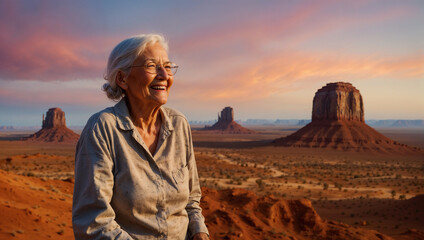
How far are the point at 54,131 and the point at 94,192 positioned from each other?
11079 cm

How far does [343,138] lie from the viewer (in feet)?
190

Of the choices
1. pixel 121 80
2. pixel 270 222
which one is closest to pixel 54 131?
pixel 270 222

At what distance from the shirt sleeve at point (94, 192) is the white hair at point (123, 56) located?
41 cm

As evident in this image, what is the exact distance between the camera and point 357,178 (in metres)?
24.2

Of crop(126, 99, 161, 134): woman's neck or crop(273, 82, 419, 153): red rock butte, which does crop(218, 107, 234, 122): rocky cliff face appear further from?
crop(126, 99, 161, 134): woman's neck

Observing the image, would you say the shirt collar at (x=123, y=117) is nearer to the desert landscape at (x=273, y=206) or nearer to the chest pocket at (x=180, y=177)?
the chest pocket at (x=180, y=177)

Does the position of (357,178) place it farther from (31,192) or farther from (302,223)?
(31,192)

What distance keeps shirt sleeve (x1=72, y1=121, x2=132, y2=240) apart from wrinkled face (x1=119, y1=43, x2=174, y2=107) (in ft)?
→ 1.22

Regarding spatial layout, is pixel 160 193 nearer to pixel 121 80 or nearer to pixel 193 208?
pixel 193 208

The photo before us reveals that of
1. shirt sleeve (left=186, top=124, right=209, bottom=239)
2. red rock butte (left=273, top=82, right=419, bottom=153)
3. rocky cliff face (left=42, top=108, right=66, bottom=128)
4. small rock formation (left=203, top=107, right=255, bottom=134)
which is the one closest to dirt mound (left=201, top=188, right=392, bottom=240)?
shirt sleeve (left=186, top=124, right=209, bottom=239)

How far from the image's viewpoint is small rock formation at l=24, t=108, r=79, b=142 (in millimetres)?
88938

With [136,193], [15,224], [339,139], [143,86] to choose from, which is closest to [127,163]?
[136,193]

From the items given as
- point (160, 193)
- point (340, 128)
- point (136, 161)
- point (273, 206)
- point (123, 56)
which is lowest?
point (273, 206)

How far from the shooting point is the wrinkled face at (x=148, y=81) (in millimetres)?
1599
